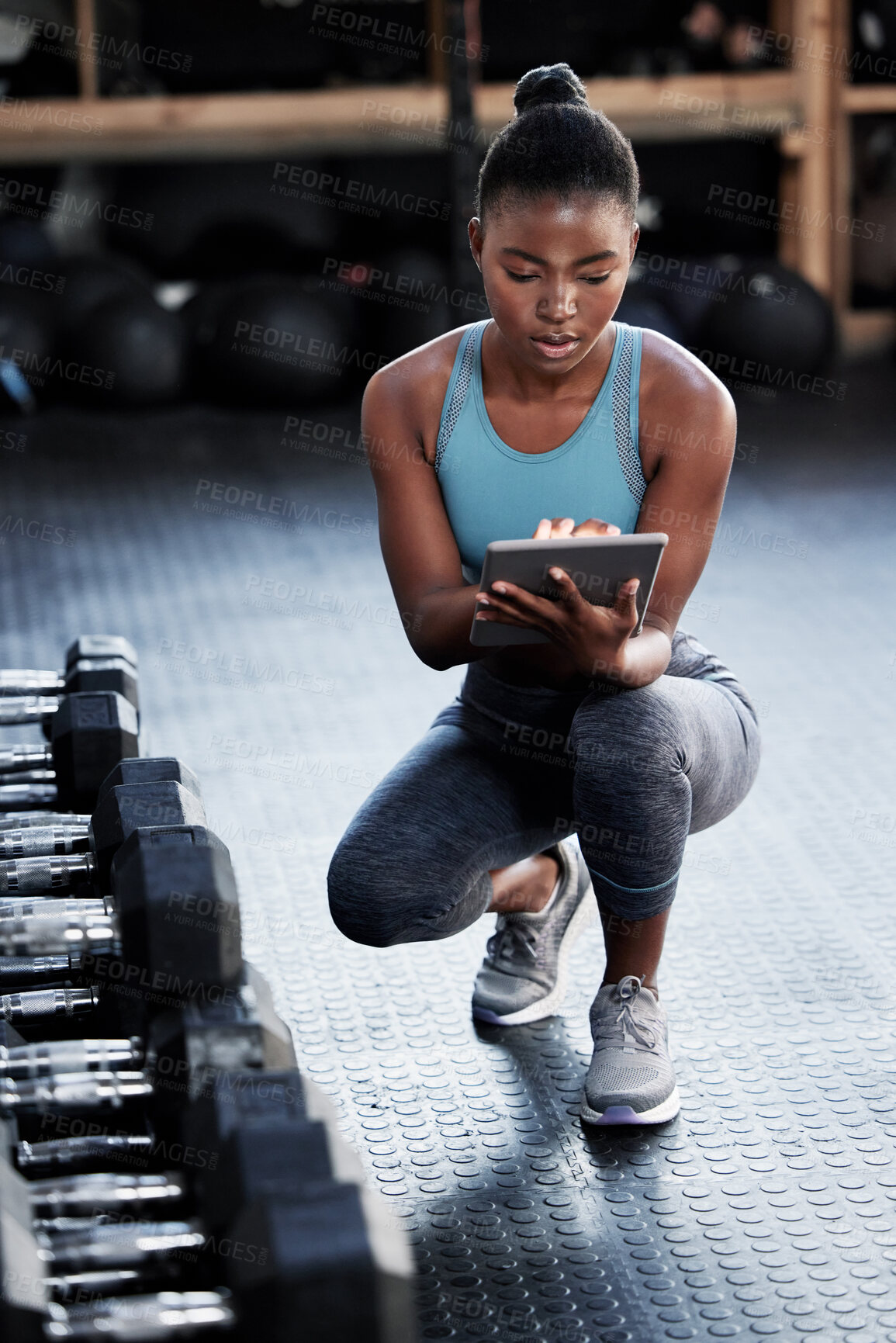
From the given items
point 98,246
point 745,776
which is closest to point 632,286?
point 98,246

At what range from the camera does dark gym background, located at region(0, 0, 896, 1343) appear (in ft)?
4.10

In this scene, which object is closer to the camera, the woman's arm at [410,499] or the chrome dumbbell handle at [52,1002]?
the chrome dumbbell handle at [52,1002]

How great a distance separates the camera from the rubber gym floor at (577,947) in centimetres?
116

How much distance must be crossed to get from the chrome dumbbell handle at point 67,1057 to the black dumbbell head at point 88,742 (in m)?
0.41

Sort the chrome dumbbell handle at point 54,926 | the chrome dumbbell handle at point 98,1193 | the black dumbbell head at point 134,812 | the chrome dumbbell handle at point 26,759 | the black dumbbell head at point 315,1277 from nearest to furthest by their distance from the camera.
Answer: the black dumbbell head at point 315,1277 < the chrome dumbbell handle at point 98,1193 < the chrome dumbbell handle at point 54,926 < the black dumbbell head at point 134,812 < the chrome dumbbell handle at point 26,759

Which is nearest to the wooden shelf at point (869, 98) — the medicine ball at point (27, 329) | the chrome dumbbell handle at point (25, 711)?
the medicine ball at point (27, 329)

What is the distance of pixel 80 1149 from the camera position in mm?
970

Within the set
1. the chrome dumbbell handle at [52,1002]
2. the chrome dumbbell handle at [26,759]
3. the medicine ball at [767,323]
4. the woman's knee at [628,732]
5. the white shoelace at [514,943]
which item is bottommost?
the medicine ball at [767,323]

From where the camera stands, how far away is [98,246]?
5.45 meters

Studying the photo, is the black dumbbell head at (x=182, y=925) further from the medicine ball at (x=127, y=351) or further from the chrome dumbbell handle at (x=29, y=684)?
the medicine ball at (x=127, y=351)

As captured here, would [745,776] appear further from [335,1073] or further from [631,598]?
[335,1073]

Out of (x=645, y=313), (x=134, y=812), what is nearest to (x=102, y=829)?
(x=134, y=812)

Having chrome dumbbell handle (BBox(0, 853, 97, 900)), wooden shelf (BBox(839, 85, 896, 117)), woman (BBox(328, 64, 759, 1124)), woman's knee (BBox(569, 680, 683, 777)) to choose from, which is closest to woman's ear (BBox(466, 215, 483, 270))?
woman (BBox(328, 64, 759, 1124))

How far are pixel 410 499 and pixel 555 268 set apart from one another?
0.85 feet
